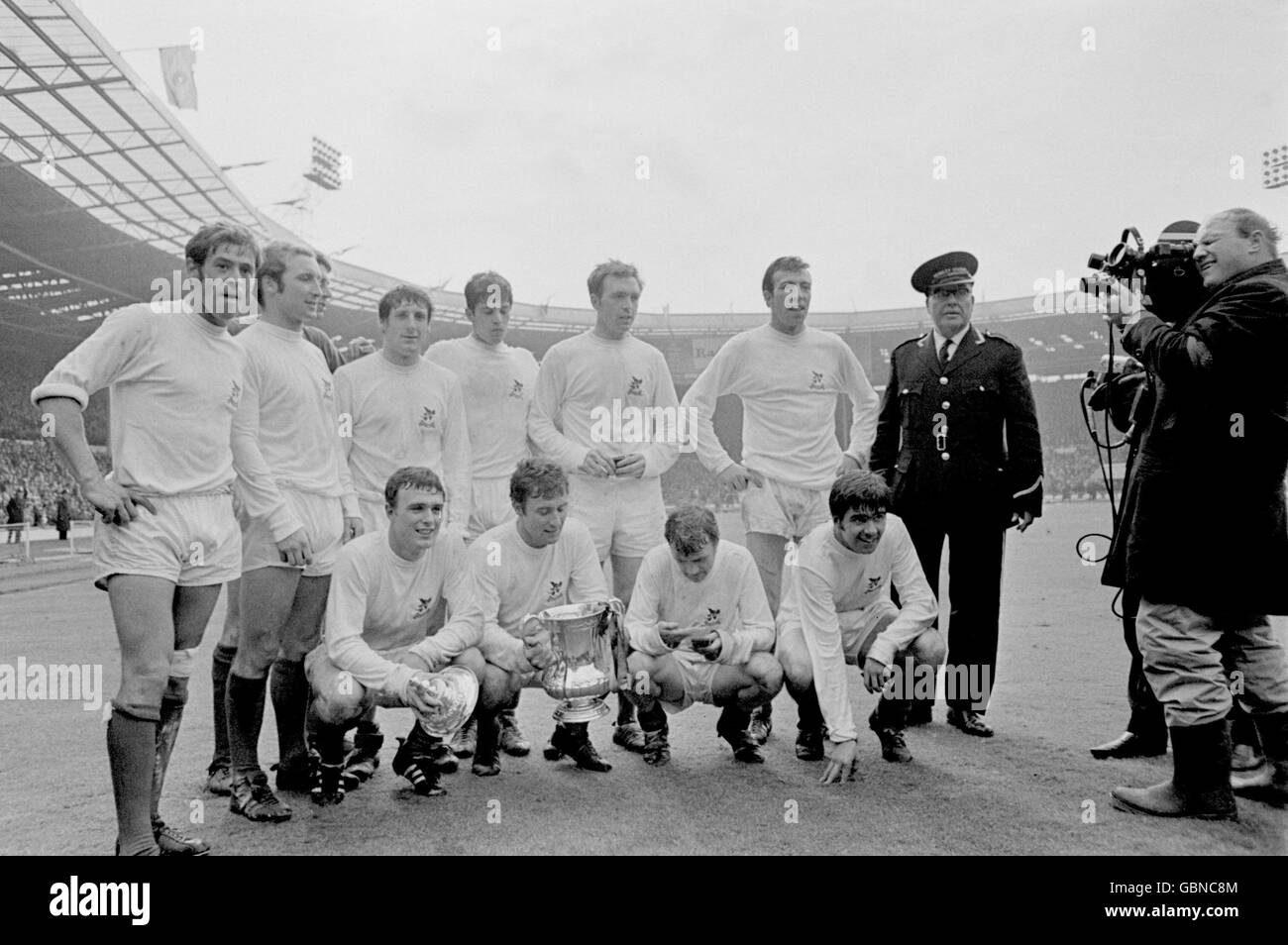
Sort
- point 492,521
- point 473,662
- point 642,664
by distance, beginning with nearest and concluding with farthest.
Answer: point 473,662, point 642,664, point 492,521

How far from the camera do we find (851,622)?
3.97m

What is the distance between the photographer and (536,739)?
4.26 metres

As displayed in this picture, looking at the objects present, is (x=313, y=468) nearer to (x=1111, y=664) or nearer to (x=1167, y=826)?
(x=1167, y=826)

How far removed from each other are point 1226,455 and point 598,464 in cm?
253

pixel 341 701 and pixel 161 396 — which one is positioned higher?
pixel 161 396

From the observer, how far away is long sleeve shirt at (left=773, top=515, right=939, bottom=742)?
3.52 m

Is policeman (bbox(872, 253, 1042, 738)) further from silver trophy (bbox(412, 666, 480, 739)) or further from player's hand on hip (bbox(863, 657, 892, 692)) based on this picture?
silver trophy (bbox(412, 666, 480, 739))

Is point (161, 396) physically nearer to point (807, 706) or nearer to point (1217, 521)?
point (807, 706)

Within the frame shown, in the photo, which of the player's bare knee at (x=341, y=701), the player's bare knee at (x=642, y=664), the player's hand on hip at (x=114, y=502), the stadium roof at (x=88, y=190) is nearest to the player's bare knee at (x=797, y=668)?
the player's bare knee at (x=642, y=664)

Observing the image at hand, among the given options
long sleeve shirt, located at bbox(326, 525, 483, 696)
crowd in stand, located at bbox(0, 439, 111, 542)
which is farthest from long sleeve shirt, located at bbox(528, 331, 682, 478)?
crowd in stand, located at bbox(0, 439, 111, 542)

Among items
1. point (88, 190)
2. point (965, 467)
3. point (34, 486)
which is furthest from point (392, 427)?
point (34, 486)

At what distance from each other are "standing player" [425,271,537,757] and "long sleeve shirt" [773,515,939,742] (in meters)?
1.56
